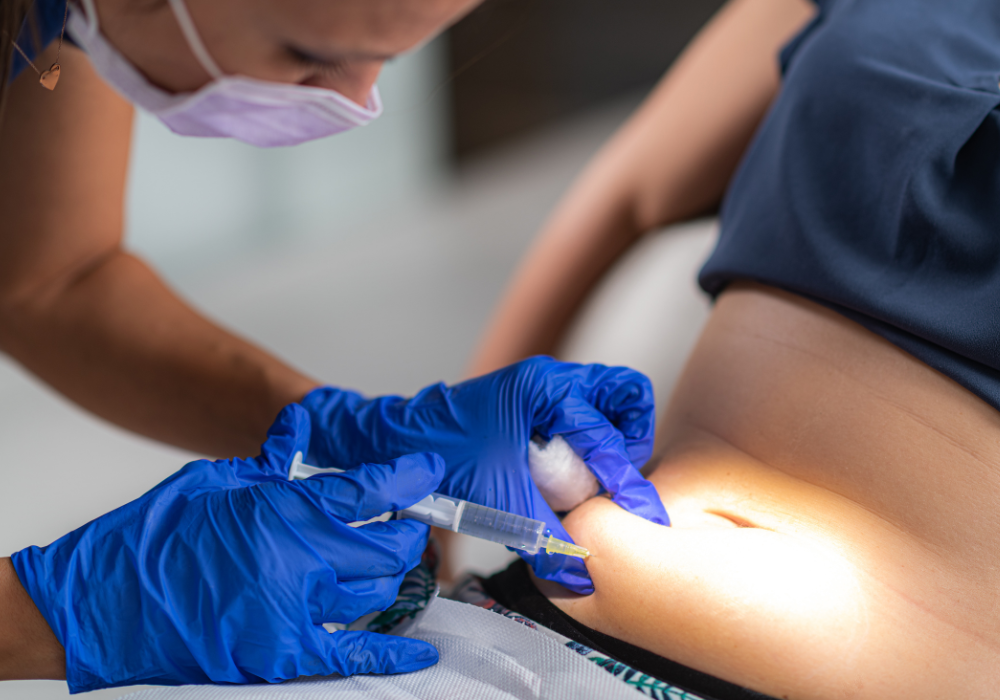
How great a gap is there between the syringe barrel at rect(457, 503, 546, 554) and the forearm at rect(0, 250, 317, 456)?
14.2 inches

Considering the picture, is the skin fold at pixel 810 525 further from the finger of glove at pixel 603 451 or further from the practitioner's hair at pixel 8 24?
the practitioner's hair at pixel 8 24

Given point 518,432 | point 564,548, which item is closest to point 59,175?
point 518,432

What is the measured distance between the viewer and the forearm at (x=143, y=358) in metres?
1.05

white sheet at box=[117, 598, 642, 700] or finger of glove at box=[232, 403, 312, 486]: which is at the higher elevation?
finger of glove at box=[232, 403, 312, 486]

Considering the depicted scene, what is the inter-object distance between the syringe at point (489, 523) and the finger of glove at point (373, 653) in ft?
0.40

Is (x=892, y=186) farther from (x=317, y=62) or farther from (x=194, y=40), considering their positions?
(x=194, y=40)

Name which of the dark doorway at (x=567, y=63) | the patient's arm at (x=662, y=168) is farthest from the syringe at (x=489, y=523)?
the dark doorway at (x=567, y=63)

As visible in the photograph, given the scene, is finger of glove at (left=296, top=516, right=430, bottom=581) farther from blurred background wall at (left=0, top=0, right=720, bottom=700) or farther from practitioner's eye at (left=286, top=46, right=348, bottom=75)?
blurred background wall at (left=0, top=0, right=720, bottom=700)

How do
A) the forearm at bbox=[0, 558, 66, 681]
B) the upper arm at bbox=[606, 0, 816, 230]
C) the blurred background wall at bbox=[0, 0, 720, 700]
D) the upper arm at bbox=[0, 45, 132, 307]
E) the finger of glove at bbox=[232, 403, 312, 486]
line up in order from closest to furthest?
the forearm at bbox=[0, 558, 66, 681] < the finger of glove at bbox=[232, 403, 312, 486] < the upper arm at bbox=[0, 45, 132, 307] < the upper arm at bbox=[606, 0, 816, 230] < the blurred background wall at bbox=[0, 0, 720, 700]

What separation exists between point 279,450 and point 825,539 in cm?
58

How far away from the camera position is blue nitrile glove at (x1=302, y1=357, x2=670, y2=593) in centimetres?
81

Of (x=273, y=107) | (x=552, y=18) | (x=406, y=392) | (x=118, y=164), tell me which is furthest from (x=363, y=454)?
(x=552, y=18)

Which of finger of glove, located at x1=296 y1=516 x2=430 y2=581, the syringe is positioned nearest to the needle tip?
the syringe

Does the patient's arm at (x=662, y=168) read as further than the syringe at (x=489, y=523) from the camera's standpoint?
Yes
